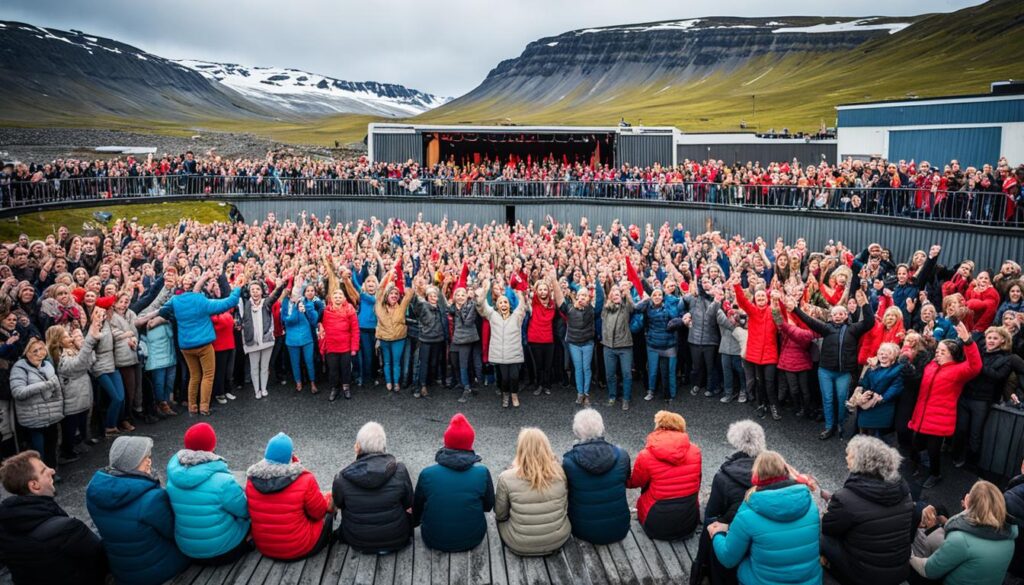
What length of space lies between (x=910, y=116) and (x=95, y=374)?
30847 millimetres

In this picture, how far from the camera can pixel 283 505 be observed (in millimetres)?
5047

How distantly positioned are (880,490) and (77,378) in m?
8.57

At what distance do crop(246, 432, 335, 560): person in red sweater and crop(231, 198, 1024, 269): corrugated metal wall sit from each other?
49.4 ft

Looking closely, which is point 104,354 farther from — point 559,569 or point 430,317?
point 559,569

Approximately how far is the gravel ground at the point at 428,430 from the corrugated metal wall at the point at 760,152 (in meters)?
31.9

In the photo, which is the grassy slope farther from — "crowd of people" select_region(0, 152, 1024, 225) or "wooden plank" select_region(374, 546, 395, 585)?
"wooden plank" select_region(374, 546, 395, 585)

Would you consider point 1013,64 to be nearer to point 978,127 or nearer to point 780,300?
point 978,127

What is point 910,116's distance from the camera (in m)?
28.0

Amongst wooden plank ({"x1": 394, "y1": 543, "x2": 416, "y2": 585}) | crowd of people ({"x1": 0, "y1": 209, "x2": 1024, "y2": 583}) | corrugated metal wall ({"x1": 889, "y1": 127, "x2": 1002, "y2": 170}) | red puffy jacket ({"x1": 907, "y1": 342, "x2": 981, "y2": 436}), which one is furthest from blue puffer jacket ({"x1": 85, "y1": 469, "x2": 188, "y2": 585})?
corrugated metal wall ({"x1": 889, "y1": 127, "x2": 1002, "y2": 170})

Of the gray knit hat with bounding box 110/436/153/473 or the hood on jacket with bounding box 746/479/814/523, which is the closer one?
the hood on jacket with bounding box 746/479/814/523

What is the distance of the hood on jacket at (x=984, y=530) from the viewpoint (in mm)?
4508

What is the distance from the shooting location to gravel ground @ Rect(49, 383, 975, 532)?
799 centimetres

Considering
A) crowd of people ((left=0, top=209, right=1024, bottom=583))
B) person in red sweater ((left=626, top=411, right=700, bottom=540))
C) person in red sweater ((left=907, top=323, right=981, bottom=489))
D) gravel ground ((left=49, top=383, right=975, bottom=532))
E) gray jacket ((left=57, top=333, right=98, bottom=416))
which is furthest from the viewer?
gravel ground ((left=49, top=383, right=975, bottom=532))

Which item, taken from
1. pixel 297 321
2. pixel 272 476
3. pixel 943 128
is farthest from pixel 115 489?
pixel 943 128
